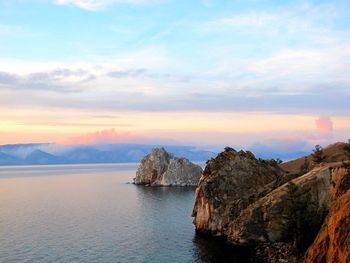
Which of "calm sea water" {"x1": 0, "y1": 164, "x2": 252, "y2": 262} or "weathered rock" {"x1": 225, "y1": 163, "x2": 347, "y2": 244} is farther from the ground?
"weathered rock" {"x1": 225, "y1": 163, "x2": 347, "y2": 244}

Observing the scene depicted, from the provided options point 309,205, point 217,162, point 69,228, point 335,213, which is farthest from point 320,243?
point 69,228

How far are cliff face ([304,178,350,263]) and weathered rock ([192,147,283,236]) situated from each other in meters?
42.8

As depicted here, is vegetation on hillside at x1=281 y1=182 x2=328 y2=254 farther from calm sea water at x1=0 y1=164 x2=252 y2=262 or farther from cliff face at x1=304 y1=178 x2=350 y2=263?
cliff face at x1=304 y1=178 x2=350 y2=263

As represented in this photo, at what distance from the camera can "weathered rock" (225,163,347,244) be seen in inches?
3393

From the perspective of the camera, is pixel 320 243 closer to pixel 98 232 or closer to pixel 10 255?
pixel 10 255

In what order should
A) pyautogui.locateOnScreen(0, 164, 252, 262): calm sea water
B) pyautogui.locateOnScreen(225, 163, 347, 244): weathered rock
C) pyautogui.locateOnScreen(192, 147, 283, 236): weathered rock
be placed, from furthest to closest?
pyautogui.locateOnScreen(192, 147, 283, 236): weathered rock → pyautogui.locateOnScreen(225, 163, 347, 244): weathered rock → pyautogui.locateOnScreen(0, 164, 252, 262): calm sea water

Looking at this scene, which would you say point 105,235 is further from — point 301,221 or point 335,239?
point 335,239

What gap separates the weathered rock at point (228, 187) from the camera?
321 feet

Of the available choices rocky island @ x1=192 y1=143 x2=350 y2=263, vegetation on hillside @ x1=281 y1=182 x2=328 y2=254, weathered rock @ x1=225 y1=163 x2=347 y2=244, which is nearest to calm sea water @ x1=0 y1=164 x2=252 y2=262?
weathered rock @ x1=225 y1=163 x2=347 y2=244

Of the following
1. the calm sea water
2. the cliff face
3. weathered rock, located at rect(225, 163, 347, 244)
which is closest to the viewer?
the cliff face

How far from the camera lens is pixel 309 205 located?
8325 centimetres

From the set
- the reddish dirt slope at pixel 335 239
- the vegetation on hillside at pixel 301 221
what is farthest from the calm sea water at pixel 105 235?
the reddish dirt slope at pixel 335 239

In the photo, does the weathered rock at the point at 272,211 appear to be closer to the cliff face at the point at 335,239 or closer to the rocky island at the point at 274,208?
the rocky island at the point at 274,208

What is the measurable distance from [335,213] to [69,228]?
271 ft
